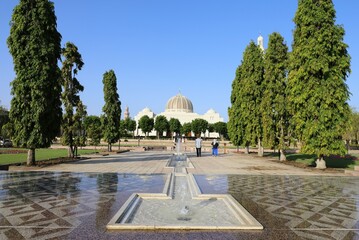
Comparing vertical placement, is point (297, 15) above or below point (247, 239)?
above

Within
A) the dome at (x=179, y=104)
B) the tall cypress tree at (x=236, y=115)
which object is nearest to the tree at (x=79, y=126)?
the tall cypress tree at (x=236, y=115)

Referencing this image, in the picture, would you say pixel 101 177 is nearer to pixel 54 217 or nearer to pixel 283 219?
pixel 54 217

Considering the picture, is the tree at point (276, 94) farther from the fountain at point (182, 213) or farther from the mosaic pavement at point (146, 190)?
the fountain at point (182, 213)

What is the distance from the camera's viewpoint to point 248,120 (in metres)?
29.3

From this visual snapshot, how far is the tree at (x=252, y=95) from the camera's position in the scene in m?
28.5

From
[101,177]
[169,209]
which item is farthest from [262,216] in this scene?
[101,177]

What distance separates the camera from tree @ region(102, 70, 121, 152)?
33.7 m

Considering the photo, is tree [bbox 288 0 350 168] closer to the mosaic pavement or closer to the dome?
the mosaic pavement

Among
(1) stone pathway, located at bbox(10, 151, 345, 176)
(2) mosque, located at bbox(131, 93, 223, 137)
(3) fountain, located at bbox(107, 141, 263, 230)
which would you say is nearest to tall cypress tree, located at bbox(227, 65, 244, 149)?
(1) stone pathway, located at bbox(10, 151, 345, 176)

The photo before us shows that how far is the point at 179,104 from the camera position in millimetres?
128500

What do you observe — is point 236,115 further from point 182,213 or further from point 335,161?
point 182,213

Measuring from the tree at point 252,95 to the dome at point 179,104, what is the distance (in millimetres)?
96288

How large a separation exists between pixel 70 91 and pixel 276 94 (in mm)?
16179

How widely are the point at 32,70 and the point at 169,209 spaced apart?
526 inches
